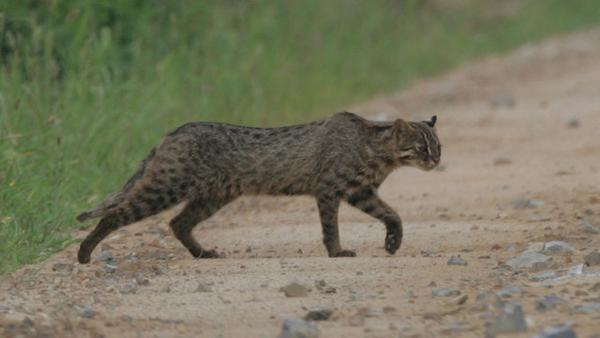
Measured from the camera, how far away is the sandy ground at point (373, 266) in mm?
6348

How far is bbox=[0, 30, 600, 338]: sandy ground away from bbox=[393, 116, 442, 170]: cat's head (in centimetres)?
46

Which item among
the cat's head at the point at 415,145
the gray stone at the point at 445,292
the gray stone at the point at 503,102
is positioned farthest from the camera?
the gray stone at the point at 503,102

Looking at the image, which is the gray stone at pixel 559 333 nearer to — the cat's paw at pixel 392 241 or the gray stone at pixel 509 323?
the gray stone at pixel 509 323

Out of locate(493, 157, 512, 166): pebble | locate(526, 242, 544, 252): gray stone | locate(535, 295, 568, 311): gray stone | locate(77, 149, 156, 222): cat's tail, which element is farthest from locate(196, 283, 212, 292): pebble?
locate(493, 157, 512, 166): pebble

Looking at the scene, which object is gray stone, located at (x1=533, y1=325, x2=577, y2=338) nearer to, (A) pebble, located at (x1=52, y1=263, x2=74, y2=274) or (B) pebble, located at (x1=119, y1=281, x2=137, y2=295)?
(B) pebble, located at (x1=119, y1=281, x2=137, y2=295)

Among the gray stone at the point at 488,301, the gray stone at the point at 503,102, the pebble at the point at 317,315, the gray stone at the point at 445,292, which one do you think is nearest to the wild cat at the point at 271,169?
the gray stone at the point at 445,292

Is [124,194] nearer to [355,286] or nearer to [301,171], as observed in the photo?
[301,171]

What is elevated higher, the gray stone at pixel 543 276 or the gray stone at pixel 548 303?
the gray stone at pixel 543 276

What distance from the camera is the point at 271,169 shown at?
30.3 ft

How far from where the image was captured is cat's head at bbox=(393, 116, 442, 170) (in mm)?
9367

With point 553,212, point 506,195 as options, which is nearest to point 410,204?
point 506,195

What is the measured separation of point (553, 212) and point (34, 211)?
137 inches

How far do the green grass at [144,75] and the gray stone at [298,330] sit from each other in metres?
2.27

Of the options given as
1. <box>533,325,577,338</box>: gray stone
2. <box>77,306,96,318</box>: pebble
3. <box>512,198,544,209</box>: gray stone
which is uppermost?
<box>512,198,544,209</box>: gray stone
